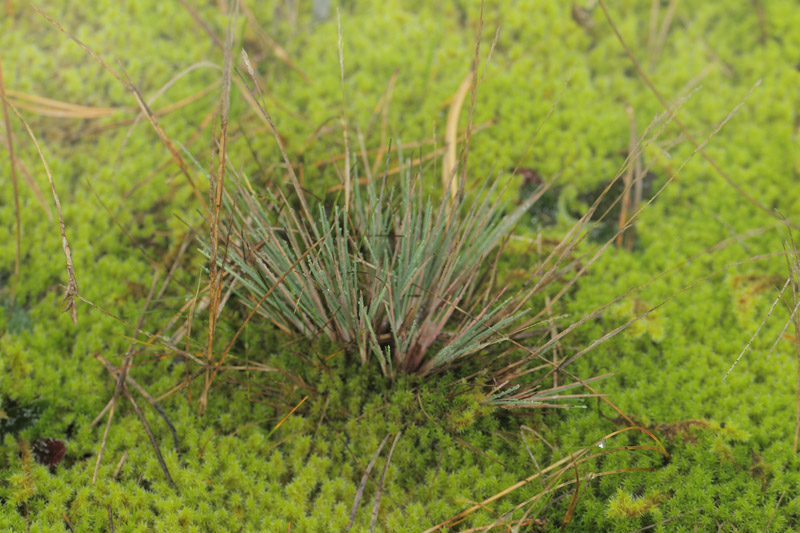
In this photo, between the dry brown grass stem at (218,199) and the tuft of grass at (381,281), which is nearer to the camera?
the dry brown grass stem at (218,199)

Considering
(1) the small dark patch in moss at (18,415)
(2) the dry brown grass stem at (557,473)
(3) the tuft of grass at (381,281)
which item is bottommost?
(2) the dry brown grass stem at (557,473)

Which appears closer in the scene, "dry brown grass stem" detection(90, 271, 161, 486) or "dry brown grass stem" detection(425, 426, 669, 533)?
"dry brown grass stem" detection(425, 426, 669, 533)

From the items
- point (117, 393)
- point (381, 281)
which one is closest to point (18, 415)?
point (117, 393)

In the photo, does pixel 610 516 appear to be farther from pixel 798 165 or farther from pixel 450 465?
pixel 798 165

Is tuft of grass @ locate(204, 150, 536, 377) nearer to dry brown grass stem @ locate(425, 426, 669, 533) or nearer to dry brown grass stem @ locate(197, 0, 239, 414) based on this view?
dry brown grass stem @ locate(197, 0, 239, 414)

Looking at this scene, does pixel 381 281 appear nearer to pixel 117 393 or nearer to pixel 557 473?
pixel 557 473

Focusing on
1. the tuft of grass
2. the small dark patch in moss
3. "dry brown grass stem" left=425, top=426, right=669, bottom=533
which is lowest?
"dry brown grass stem" left=425, top=426, right=669, bottom=533

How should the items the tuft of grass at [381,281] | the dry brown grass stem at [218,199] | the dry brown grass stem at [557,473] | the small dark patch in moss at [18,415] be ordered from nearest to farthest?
the dry brown grass stem at [218,199], the dry brown grass stem at [557,473], the tuft of grass at [381,281], the small dark patch in moss at [18,415]

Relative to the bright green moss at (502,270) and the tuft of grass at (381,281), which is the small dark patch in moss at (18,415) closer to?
the bright green moss at (502,270)

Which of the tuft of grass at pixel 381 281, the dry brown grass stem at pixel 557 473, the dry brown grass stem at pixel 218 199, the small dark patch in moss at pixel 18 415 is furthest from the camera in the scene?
the small dark patch in moss at pixel 18 415

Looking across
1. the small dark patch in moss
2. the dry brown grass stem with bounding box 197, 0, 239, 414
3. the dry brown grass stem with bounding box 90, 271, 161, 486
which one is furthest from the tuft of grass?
the small dark patch in moss

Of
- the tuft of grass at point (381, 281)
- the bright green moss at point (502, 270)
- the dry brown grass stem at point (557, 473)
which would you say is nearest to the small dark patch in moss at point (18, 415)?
the bright green moss at point (502, 270)
